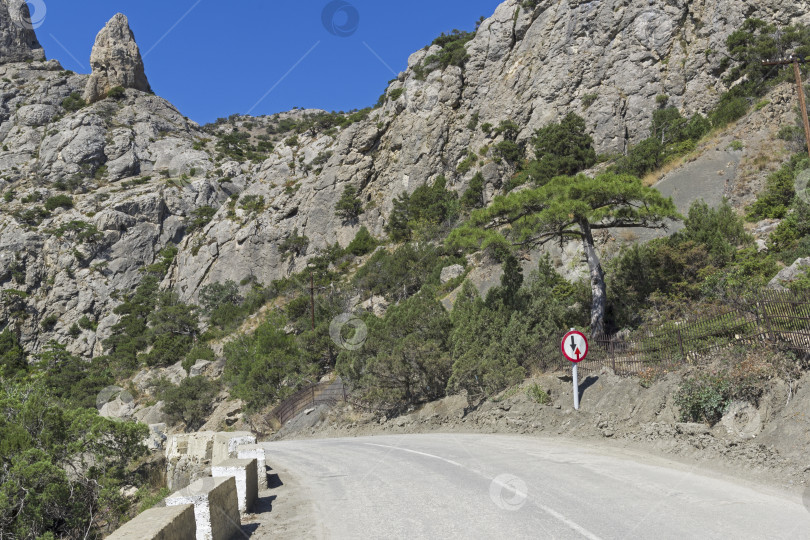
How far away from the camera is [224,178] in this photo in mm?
97625

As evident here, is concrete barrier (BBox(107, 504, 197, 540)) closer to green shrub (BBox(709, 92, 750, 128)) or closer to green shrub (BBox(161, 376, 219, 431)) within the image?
green shrub (BBox(161, 376, 219, 431))

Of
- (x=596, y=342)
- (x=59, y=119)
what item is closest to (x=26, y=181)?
(x=59, y=119)

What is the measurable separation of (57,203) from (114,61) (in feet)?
142

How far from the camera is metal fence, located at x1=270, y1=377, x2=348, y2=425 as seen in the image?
3234 centimetres

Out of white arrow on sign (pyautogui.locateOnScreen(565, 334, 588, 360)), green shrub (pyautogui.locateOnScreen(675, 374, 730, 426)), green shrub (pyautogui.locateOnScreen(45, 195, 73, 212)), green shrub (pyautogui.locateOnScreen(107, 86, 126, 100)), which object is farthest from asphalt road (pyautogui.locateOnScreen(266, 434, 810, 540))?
green shrub (pyautogui.locateOnScreen(107, 86, 126, 100))

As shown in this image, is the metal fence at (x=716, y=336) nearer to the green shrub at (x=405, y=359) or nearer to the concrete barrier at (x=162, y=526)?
the green shrub at (x=405, y=359)

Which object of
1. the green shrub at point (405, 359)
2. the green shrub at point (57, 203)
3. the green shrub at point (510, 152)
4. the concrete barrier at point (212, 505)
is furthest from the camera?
the green shrub at point (57, 203)

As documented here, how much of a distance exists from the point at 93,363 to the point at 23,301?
2409 cm

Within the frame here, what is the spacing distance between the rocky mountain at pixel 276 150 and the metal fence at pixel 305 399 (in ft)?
92.3

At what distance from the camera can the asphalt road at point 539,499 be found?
586 cm

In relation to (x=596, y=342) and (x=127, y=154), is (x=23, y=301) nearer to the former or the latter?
(x=127, y=154)

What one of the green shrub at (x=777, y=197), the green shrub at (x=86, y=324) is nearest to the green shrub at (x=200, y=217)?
the green shrub at (x=86, y=324)

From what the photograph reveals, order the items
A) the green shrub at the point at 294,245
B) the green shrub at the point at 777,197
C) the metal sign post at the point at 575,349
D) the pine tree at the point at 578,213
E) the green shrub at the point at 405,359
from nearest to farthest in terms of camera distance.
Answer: the metal sign post at the point at 575,349 → the pine tree at the point at 578,213 → the green shrub at the point at 405,359 → the green shrub at the point at 777,197 → the green shrub at the point at 294,245

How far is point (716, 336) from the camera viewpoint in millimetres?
12461
